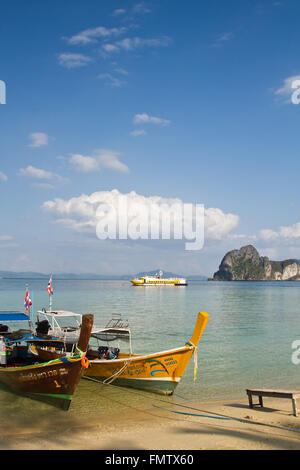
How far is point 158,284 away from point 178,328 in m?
150

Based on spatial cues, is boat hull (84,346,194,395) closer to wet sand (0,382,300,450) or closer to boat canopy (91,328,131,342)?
wet sand (0,382,300,450)

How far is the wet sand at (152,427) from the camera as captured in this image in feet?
32.8

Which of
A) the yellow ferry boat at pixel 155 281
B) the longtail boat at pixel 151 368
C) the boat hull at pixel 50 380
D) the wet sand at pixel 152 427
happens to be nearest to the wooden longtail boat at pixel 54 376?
the boat hull at pixel 50 380

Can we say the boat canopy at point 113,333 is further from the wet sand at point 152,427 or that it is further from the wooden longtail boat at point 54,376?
the wooden longtail boat at point 54,376

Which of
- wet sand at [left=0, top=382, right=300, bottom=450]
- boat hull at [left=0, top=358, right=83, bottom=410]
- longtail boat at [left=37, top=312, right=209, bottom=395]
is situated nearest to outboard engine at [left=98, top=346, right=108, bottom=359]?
longtail boat at [left=37, top=312, right=209, bottom=395]

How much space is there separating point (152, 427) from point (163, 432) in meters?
0.70

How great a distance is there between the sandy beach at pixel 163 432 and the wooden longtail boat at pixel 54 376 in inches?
45.0

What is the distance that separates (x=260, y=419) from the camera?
12.2 meters

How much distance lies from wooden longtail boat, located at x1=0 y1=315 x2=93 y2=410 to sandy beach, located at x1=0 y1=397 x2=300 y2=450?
3.75 feet

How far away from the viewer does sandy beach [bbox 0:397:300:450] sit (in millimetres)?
9938

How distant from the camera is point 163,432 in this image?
11031 millimetres

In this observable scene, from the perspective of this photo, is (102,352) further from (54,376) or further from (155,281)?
(155,281)

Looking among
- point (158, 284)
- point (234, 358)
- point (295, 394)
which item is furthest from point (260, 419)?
point (158, 284)
